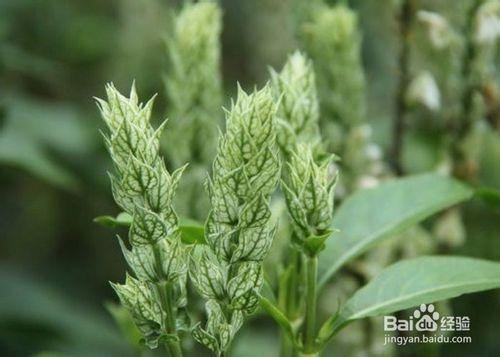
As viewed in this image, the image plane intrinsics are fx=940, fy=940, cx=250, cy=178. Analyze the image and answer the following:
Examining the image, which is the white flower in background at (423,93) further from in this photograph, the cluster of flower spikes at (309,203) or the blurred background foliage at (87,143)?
the cluster of flower spikes at (309,203)

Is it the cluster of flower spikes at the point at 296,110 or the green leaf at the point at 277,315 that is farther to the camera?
the cluster of flower spikes at the point at 296,110

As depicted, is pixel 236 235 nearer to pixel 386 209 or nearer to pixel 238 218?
pixel 238 218

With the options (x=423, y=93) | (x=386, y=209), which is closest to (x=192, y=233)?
(x=386, y=209)

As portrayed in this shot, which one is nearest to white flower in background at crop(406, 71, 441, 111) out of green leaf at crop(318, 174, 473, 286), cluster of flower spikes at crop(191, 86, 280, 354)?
green leaf at crop(318, 174, 473, 286)

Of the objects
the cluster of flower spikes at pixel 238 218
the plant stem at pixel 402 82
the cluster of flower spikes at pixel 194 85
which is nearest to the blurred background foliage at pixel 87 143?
the plant stem at pixel 402 82

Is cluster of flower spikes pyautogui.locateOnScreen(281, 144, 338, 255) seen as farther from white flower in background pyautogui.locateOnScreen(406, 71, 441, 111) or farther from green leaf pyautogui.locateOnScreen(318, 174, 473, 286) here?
white flower in background pyautogui.locateOnScreen(406, 71, 441, 111)

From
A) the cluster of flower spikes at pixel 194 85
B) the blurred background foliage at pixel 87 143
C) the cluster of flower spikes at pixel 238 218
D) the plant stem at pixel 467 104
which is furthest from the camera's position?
the blurred background foliage at pixel 87 143
